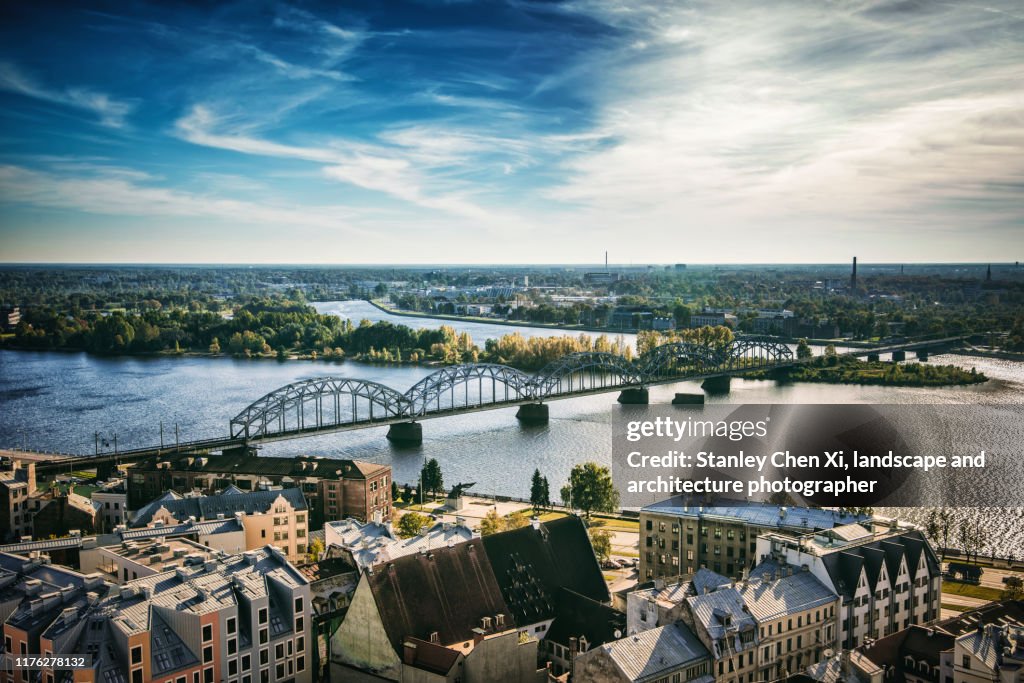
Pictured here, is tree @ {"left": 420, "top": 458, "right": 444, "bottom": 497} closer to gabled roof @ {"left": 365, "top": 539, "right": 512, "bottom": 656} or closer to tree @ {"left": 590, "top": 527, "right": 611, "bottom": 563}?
tree @ {"left": 590, "top": 527, "right": 611, "bottom": 563}

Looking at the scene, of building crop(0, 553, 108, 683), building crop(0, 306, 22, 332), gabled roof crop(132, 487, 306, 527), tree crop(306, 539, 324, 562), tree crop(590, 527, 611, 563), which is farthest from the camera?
building crop(0, 306, 22, 332)

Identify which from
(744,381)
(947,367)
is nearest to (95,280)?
Answer: (744,381)

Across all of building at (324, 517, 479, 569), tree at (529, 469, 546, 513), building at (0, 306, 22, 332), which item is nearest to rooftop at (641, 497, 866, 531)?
building at (324, 517, 479, 569)

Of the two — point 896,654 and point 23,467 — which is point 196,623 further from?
point 23,467

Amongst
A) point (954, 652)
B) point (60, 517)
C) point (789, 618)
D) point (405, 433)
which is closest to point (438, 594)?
point (789, 618)

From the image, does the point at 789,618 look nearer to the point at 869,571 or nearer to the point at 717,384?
the point at 869,571

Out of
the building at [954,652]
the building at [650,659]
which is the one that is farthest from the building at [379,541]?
the building at [954,652]

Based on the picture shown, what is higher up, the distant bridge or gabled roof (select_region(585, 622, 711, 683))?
gabled roof (select_region(585, 622, 711, 683))
